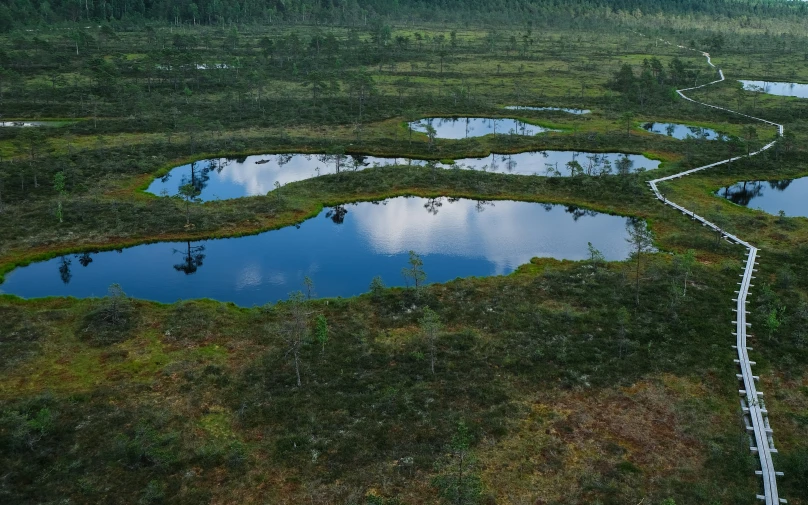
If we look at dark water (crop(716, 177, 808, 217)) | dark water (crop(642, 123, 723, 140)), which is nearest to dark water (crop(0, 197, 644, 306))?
dark water (crop(716, 177, 808, 217))

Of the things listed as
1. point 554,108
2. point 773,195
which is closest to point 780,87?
point 554,108

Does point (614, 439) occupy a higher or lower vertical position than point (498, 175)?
lower

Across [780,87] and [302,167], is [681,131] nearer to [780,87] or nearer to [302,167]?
[780,87]

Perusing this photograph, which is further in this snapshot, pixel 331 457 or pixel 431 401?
pixel 431 401

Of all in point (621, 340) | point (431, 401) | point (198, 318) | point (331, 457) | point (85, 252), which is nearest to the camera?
point (331, 457)

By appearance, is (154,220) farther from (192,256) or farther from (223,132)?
(223,132)

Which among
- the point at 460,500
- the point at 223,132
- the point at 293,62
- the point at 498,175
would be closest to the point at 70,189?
the point at 223,132

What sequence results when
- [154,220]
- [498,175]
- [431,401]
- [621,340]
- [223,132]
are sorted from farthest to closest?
[223,132] → [498,175] → [154,220] → [621,340] → [431,401]
